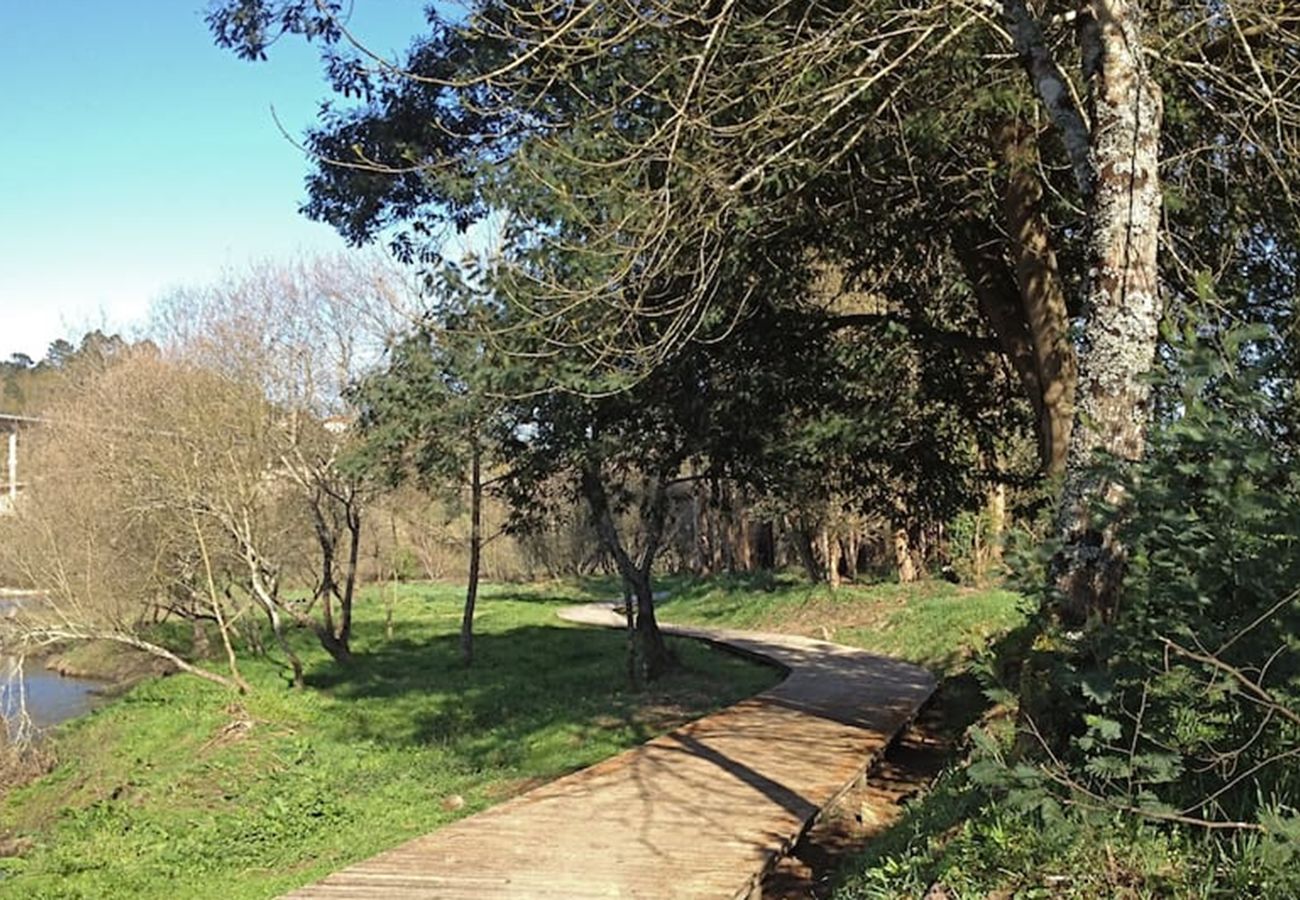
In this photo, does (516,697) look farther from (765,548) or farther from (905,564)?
(765,548)

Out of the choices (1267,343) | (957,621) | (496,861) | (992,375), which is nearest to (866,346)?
(992,375)

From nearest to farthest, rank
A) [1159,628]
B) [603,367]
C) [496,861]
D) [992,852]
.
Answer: [1159,628]
[992,852]
[496,861]
[603,367]

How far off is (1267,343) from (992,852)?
6.66 ft

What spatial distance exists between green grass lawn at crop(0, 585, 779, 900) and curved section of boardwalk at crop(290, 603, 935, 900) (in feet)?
7.39

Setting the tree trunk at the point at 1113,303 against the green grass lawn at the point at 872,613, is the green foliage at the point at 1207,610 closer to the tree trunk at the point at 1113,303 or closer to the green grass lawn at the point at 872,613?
the tree trunk at the point at 1113,303

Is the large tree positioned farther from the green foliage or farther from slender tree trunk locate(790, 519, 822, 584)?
slender tree trunk locate(790, 519, 822, 584)

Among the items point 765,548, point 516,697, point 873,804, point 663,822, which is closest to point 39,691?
point 516,697

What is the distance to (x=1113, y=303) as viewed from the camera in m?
4.88

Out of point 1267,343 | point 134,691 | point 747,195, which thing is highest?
point 747,195

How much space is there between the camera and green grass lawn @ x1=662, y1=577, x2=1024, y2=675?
1858 centimetres

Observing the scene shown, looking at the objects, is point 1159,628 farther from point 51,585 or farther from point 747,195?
point 51,585

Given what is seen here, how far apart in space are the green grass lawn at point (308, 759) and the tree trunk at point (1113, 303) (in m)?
6.99

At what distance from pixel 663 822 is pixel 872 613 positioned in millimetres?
17318

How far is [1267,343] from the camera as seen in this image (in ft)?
12.7
